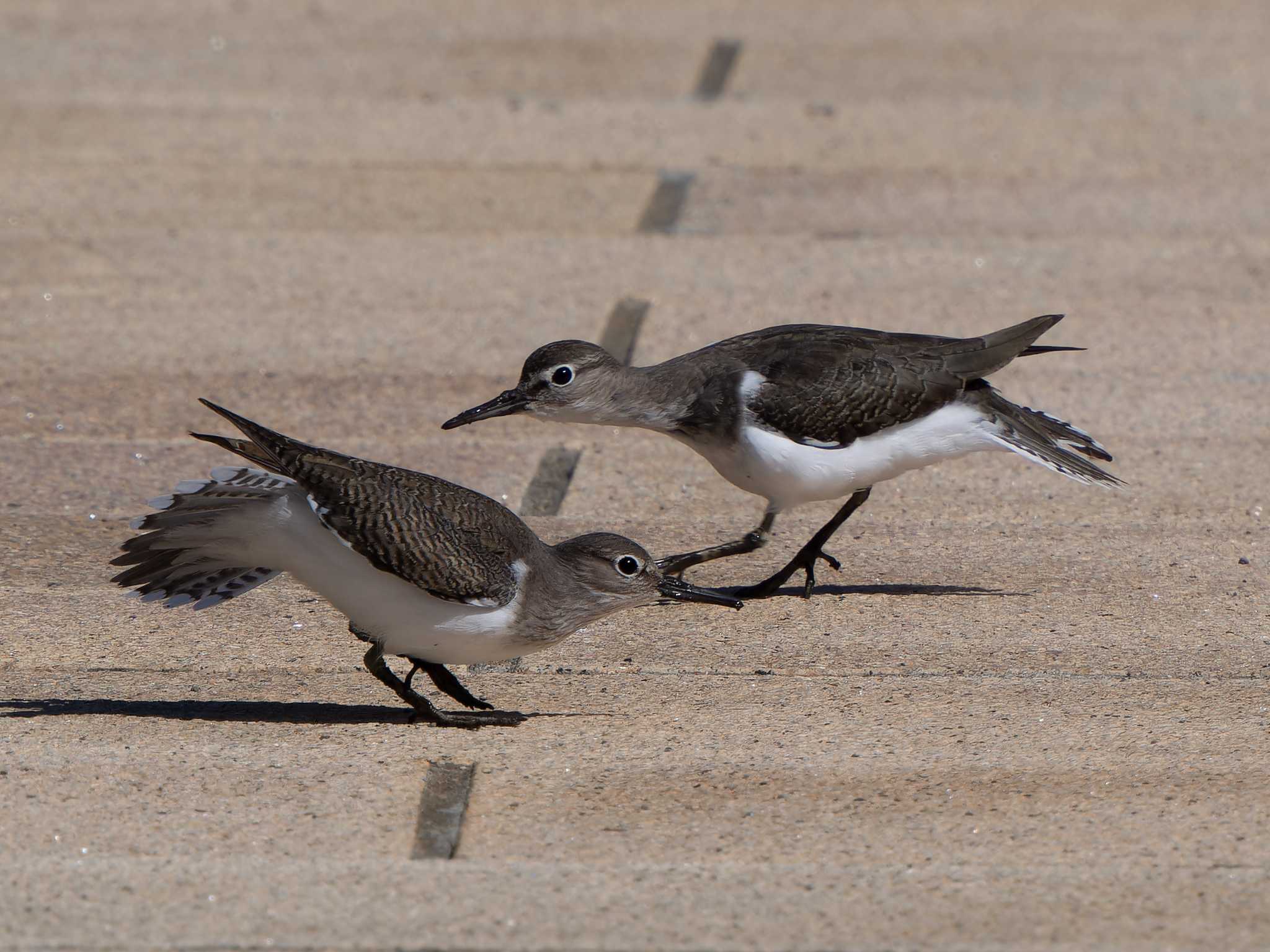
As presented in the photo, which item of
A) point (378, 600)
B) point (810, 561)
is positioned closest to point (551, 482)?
point (810, 561)

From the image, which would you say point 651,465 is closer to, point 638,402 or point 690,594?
point 638,402

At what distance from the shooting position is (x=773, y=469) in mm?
7000

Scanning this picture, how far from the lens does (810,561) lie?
737 centimetres

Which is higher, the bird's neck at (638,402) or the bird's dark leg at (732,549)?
the bird's neck at (638,402)

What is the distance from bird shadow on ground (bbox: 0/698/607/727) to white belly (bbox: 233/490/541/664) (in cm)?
33

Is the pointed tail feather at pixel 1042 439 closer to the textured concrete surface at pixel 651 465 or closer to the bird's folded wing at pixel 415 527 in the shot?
the textured concrete surface at pixel 651 465

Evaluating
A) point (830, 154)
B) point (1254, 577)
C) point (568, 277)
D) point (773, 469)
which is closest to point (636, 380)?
point (773, 469)

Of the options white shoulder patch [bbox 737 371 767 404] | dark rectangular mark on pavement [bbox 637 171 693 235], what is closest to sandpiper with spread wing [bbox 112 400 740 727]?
white shoulder patch [bbox 737 371 767 404]

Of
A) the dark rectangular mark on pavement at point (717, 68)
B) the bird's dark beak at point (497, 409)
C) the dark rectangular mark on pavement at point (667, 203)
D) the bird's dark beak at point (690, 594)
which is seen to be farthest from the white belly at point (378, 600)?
the dark rectangular mark on pavement at point (717, 68)

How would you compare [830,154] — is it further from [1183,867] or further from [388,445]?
[1183,867]

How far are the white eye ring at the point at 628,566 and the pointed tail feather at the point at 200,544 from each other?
3.59 feet

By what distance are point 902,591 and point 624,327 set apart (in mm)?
3463

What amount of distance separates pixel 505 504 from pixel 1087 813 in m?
3.35

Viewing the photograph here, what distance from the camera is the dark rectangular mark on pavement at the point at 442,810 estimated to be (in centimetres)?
508
